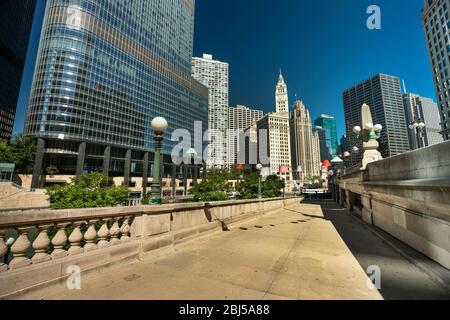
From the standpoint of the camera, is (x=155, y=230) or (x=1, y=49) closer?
(x=155, y=230)

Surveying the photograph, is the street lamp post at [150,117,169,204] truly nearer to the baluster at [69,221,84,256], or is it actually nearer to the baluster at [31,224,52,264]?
the baluster at [69,221,84,256]

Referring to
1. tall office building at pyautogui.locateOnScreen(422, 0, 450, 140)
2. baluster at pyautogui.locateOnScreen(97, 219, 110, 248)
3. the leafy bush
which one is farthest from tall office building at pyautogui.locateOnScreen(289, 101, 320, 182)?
baluster at pyautogui.locateOnScreen(97, 219, 110, 248)

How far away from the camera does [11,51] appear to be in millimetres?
120500

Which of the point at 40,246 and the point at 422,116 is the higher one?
the point at 422,116

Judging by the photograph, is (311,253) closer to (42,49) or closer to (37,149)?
(37,149)

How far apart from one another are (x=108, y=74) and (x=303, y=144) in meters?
138

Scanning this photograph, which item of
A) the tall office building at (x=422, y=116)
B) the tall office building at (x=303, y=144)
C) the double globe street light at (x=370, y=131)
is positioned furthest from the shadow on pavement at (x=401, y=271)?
the tall office building at (x=303, y=144)

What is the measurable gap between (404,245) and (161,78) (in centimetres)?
10505

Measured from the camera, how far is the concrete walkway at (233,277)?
3.46m

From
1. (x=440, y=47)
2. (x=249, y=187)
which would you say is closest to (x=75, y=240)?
(x=249, y=187)

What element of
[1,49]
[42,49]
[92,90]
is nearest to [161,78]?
[92,90]

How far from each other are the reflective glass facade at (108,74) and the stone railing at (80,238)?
71898 millimetres

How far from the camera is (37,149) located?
5903cm

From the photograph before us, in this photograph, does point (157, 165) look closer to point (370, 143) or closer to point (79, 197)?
point (370, 143)
